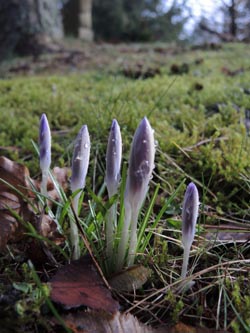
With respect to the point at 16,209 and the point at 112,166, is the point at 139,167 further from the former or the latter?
the point at 16,209

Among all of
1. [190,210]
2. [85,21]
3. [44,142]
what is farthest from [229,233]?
[85,21]

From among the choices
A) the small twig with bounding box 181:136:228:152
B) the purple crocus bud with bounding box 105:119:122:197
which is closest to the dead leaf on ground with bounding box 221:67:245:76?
the small twig with bounding box 181:136:228:152

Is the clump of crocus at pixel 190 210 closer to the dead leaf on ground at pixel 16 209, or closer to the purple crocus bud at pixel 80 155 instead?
the purple crocus bud at pixel 80 155

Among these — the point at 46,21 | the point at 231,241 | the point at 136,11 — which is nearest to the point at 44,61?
the point at 46,21

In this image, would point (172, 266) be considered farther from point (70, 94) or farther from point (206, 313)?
point (70, 94)

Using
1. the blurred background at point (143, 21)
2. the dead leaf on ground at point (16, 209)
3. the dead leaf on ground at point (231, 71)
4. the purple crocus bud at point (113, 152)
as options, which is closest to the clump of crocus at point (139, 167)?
the purple crocus bud at point (113, 152)

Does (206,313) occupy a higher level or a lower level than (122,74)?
lower
